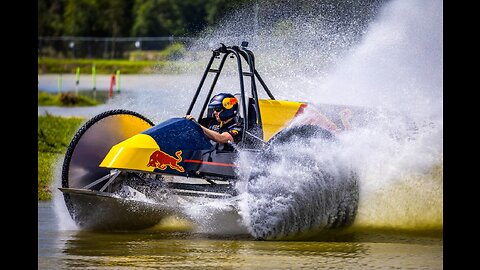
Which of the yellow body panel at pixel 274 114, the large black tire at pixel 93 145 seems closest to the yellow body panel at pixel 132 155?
the large black tire at pixel 93 145

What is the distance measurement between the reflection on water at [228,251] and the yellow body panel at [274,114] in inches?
64.2

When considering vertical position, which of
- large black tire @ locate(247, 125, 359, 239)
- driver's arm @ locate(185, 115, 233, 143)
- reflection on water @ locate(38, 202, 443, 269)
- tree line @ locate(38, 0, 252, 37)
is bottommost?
reflection on water @ locate(38, 202, 443, 269)

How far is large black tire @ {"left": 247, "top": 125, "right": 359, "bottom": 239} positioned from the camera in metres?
11.6

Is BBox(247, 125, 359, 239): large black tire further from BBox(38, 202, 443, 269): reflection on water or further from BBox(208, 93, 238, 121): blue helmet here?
BBox(208, 93, 238, 121): blue helmet

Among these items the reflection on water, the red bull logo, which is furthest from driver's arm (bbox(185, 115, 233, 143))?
the reflection on water

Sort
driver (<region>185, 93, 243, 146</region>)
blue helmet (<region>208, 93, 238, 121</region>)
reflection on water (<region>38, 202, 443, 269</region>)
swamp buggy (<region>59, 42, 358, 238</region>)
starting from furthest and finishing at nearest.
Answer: blue helmet (<region>208, 93, 238, 121</region>), driver (<region>185, 93, 243, 146</region>), swamp buggy (<region>59, 42, 358, 238</region>), reflection on water (<region>38, 202, 443, 269</region>)

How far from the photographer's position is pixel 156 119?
16031 millimetres

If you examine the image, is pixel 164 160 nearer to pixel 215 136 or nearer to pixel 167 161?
pixel 167 161

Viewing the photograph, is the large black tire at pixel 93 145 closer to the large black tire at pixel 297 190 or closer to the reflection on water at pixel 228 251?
the reflection on water at pixel 228 251

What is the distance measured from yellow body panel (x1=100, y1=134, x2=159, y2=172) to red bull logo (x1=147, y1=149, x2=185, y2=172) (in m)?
0.05

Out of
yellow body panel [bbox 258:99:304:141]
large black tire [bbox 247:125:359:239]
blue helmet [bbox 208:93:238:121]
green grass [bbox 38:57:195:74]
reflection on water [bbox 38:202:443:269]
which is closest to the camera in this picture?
reflection on water [bbox 38:202:443:269]

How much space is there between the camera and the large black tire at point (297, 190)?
11.6 metres

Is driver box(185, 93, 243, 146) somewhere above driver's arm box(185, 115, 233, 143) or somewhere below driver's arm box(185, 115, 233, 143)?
above
